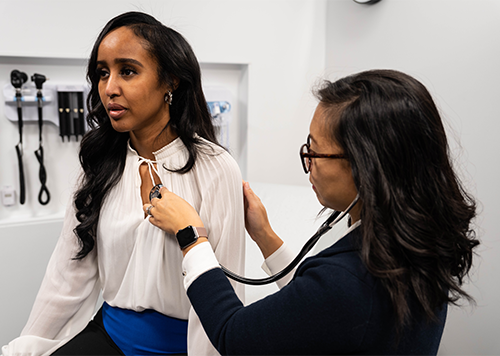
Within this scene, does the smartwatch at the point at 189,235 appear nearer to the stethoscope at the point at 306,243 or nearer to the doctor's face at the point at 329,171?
the stethoscope at the point at 306,243

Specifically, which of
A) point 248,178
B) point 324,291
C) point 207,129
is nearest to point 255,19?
point 248,178

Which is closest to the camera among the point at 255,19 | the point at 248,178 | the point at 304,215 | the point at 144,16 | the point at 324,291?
the point at 324,291

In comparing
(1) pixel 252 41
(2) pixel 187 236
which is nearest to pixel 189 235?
(2) pixel 187 236

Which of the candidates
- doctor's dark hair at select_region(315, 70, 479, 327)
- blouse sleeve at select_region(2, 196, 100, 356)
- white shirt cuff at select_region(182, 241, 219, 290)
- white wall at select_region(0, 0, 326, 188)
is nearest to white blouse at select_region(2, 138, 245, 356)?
blouse sleeve at select_region(2, 196, 100, 356)

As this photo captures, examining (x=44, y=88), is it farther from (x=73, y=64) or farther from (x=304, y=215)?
(x=304, y=215)

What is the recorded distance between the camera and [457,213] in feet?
2.26

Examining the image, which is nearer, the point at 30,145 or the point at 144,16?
the point at 144,16

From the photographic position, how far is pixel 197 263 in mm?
818

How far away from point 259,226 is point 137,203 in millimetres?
354

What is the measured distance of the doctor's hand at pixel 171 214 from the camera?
2.99ft

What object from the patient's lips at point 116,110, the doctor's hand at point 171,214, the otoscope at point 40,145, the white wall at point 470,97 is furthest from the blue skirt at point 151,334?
the otoscope at point 40,145

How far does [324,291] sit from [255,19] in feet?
6.86

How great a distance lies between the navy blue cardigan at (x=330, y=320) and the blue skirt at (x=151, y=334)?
41cm

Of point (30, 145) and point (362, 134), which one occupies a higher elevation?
point (362, 134)
